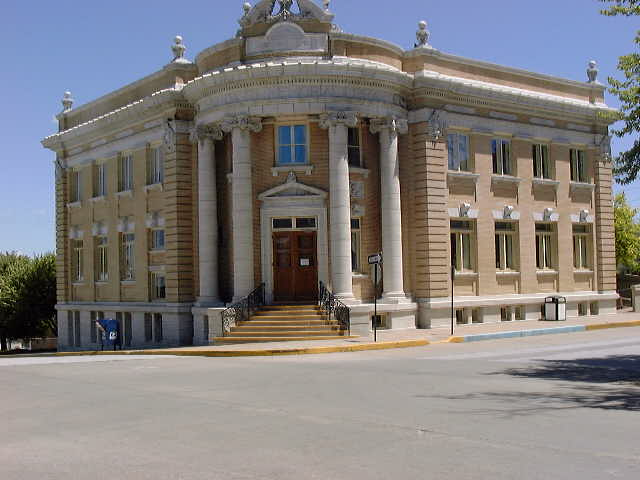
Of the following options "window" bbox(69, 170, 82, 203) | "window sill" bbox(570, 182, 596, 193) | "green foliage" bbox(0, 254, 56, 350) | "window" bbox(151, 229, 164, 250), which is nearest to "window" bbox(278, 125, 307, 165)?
"window" bbox(151, 229, 164, 250)

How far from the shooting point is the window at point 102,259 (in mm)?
36938

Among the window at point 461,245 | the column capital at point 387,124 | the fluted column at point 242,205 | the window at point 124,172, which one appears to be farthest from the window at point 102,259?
the window at point 461,245

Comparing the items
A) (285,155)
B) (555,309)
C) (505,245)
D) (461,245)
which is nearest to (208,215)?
(285,155)

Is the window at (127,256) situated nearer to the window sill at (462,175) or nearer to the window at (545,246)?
the window sill at (462,175)

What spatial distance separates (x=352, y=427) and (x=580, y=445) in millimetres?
2785

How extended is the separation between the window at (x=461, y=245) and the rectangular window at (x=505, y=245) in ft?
5.19

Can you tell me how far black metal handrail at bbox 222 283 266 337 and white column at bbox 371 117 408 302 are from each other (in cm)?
436

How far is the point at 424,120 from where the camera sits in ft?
97.6

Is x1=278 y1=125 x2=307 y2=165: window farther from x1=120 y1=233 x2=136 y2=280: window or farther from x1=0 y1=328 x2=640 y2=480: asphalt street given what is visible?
x1=0 y1=328 x2=640 y2=480: asphalt street

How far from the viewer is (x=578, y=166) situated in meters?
35.7

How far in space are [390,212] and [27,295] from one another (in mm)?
30948

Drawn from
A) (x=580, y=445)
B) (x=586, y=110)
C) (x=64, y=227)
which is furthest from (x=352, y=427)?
(x=64, y=227)

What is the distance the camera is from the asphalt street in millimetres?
8102

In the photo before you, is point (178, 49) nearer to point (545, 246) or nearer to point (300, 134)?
point (300, 134)
